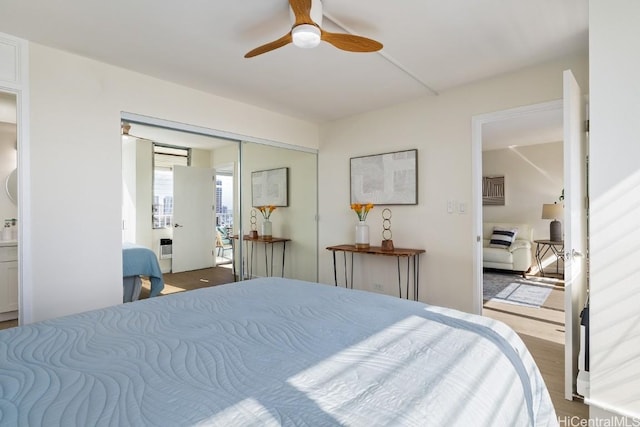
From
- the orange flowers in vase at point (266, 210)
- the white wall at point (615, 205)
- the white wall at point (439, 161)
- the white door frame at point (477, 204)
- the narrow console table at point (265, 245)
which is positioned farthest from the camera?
the orange flowers in vase at point (266, 210)

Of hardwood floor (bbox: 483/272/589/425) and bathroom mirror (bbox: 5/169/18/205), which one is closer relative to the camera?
hardwood floor (bbox: 483/272/589/425)

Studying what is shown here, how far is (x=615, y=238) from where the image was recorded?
5.32 feet

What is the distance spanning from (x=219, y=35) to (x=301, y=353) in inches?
86.7

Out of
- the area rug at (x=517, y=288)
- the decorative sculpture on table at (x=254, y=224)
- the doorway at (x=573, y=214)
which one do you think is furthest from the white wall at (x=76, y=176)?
the area rug at (x=517, y=288)

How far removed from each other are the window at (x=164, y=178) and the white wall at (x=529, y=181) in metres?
5.94

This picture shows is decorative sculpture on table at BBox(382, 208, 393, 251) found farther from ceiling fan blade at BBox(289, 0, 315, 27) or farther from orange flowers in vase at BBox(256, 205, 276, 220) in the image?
ceiling fan blade at BBox(289, 0, 315, 27)

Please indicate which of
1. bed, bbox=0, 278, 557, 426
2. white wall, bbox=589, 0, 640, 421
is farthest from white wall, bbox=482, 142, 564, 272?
bed, bbox=0, 278, 557, 426

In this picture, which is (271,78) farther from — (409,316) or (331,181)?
(409,316)

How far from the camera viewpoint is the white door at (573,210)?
1.96m

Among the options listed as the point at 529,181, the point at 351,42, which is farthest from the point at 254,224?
the point at 529,181

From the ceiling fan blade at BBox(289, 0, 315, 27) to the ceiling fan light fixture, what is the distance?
2 cm

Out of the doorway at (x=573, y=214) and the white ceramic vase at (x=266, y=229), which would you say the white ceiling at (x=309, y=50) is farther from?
the white ceramic vase at (x=266, y=229)

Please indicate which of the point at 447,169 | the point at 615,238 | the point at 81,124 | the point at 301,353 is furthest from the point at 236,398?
the point at 447,169

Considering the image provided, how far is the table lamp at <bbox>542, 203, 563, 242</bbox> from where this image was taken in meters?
5.59
